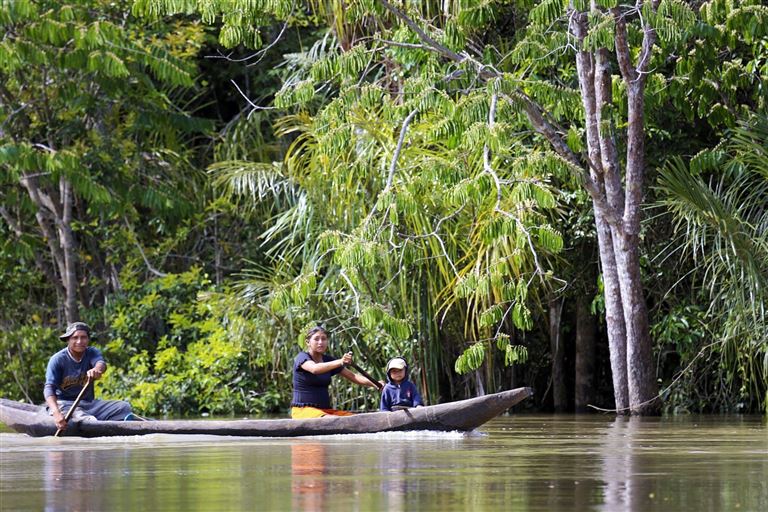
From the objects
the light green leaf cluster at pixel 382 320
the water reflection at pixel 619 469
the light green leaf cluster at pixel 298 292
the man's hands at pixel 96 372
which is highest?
the light green leaf cluster at pixel 298 292

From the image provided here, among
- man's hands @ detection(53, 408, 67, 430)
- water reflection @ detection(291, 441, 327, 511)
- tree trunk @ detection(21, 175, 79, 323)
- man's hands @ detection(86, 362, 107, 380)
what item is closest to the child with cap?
water reflection @ detection(291, 441, 327, 511)

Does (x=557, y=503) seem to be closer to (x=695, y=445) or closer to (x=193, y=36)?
(x=695, y=445)

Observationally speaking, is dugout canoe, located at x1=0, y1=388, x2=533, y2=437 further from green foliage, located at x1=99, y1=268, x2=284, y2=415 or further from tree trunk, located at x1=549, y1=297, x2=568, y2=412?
tree trunk, located at x1=549, y1=297, x2=568, y2=412

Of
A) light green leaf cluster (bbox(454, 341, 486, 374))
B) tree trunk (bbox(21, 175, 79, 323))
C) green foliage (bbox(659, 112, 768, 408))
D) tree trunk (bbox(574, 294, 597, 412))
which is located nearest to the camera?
light green leaf cluster (bbox(454, 341, 486, 374))

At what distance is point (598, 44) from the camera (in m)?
15.4

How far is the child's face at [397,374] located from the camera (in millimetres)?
14734

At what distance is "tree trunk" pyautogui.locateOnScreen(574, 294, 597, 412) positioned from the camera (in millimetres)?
20495

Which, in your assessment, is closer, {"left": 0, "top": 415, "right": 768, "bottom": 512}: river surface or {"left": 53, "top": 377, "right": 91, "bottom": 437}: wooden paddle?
{"left": 0, "top": 415, "right": 768, "bottom": 512}: river surface

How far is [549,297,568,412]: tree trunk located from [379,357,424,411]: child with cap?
543 cm

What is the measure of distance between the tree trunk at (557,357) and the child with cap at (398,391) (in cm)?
543

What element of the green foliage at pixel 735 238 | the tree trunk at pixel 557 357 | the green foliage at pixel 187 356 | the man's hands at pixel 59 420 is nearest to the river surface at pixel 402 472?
the man's hands at pixel 59 420

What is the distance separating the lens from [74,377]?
48.7 ft

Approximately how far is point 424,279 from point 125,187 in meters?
5.83

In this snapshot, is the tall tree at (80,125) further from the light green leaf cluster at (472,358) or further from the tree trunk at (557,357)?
the light green leaf cluster at (472,358)
